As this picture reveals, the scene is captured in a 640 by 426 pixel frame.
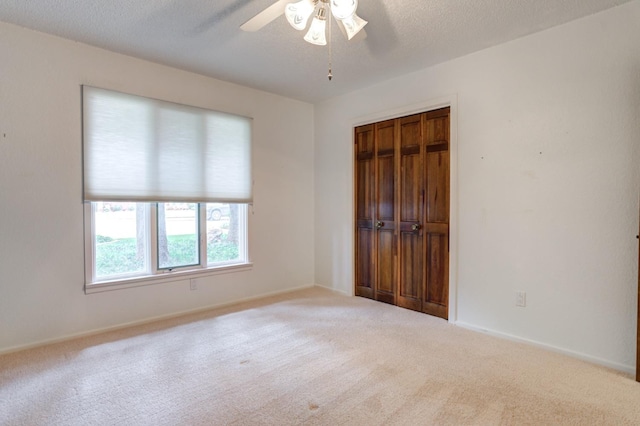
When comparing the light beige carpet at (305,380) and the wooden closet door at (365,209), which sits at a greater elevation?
the wooden closet door at (365,209)

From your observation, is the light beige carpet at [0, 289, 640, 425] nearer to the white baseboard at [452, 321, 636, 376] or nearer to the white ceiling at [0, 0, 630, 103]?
the white baseboard at [452, 321, 636, 376]

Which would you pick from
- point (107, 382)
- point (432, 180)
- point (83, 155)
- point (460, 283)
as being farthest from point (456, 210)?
point (83, 155)

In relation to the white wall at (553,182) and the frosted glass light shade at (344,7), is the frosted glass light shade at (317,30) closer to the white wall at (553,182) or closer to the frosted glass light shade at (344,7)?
the frosted glass light shade at (344,7)

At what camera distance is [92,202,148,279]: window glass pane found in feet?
9.84

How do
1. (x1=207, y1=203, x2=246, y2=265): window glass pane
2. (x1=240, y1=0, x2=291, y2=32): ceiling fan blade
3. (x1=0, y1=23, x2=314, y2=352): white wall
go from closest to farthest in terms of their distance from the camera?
1. (x1=240, y1=0, x2=291, y2=32): ceiling fan blade
2. (x1=0, y1=23, x2=314, y2=352): white wall
3. (x1=207, y1=203, x2=246, y2=265): window glass pane

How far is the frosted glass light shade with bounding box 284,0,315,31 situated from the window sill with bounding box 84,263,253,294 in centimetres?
266

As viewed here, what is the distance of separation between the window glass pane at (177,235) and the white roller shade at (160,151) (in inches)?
5.7

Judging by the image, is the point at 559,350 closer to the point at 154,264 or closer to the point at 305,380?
the point at 305,380

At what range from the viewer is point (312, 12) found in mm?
1934

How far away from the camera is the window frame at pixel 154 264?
2.90m

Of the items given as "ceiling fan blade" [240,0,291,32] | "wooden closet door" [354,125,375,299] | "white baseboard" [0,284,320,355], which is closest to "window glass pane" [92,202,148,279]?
"white baseboard" [0,284,320,355]

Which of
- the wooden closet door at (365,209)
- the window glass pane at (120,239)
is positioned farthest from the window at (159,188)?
the wooden closet door at (365,209)

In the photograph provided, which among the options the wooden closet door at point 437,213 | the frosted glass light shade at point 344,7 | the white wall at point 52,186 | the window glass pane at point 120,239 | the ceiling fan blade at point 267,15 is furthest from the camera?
the wooden closet door at point 437,213

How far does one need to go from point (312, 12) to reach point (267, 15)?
0.88 ft
